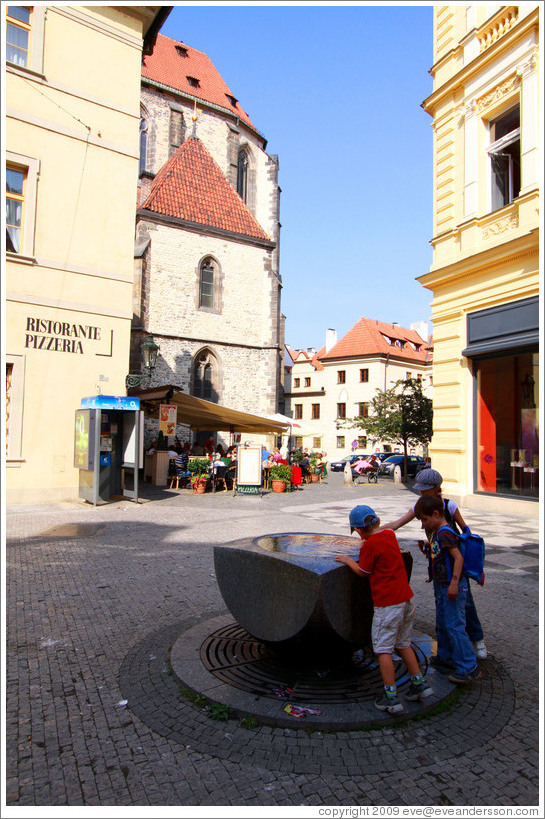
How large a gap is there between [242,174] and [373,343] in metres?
18.1

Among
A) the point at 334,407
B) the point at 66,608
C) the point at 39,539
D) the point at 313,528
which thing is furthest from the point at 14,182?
the point at 334,407

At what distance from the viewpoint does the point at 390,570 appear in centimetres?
357

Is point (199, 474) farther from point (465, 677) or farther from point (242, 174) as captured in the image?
point (242, 174)

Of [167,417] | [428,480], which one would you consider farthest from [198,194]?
[428,480]

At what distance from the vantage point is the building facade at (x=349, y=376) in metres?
46.9

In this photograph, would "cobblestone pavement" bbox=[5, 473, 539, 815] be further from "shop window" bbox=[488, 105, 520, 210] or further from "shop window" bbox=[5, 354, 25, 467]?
"shop window" bbox=[488, 105, 520, 210]

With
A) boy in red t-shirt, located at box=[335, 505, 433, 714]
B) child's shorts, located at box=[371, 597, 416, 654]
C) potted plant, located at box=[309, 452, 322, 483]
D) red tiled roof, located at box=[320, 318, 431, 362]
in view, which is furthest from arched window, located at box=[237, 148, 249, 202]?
child's shorts, located at box=[371, 597, 416, 654]

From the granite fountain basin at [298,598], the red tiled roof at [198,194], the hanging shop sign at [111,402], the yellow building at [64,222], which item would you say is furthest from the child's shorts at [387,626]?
the red tiled roof at [198,194]

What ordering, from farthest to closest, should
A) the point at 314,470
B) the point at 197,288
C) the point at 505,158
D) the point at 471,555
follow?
the point at 197,288, the point at 314,470, the point at 505,158, the point at 471,555

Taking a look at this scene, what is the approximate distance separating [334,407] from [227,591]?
4580cm

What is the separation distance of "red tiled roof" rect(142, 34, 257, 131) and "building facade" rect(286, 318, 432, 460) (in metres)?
19.6

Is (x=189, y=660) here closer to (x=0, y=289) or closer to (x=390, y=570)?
(x=390, y=570)

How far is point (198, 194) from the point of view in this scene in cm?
2958

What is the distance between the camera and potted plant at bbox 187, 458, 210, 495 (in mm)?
16906
